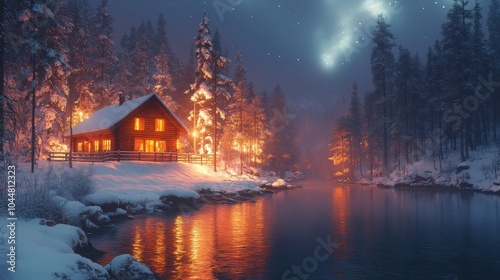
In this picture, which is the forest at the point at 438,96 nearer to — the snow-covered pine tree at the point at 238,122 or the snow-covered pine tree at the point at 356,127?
the snow-covered pine tree at the point at 356,127

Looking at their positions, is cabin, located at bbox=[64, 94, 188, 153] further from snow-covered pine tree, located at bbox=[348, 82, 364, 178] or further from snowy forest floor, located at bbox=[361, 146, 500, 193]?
snow-covered pine tree, located at bbox=[348, 82, 364, 178]

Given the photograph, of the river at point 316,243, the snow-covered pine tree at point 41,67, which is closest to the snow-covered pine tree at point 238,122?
the snow-covered pine tree at point 41,67

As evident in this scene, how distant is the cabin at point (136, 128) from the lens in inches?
1797

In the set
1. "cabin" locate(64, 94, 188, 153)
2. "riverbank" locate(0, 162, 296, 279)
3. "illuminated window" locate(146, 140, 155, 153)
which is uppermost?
"cabin" locate(64, 94, 188, 153)

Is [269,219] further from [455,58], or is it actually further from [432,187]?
[455,58]

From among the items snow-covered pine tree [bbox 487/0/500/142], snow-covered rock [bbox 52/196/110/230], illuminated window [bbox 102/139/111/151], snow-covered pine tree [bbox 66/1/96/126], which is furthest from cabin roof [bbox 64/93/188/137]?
snow-covered pine tree [bbox 487/0/500/142]

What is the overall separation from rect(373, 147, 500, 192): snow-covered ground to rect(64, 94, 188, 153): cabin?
3286 centimetres

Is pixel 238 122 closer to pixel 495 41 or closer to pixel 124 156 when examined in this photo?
pixel 124 156

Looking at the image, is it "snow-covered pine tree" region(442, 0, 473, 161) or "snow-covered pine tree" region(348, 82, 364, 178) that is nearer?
"snow-covered pine tree" region(442, 0, 473, 161)

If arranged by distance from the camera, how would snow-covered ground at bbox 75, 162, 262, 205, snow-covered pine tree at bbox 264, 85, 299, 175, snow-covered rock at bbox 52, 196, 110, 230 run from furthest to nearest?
snow-covered pine tree at bbox 264, 85, 299, 175
snow-covered ground at bbox 75, 162, 262, 205
snow-covered rock at bbox 52, 196, 110, 230

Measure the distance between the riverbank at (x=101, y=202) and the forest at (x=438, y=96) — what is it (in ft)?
85.0

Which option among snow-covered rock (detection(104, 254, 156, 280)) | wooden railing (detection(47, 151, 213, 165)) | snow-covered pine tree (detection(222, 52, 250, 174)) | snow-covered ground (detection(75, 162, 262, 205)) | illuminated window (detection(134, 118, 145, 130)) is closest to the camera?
snow-covered rock (detection(104, 254, 156, 280))

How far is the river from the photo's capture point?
14047 millimetres

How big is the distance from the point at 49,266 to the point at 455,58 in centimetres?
5592
